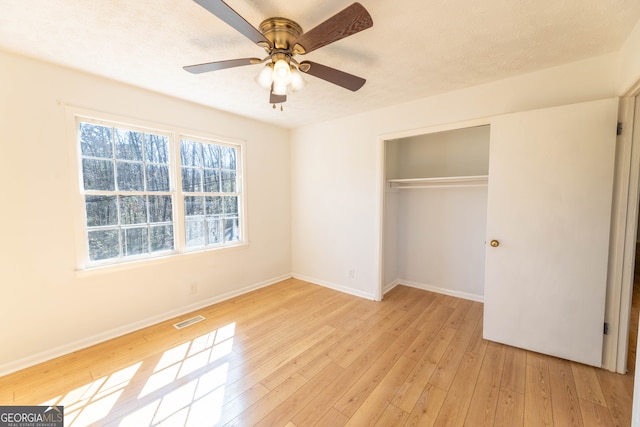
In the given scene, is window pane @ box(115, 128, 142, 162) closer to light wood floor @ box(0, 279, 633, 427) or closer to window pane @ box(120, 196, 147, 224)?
window pane @ box(120, 196, 147, 224)

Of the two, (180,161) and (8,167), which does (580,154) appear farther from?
(8,167)

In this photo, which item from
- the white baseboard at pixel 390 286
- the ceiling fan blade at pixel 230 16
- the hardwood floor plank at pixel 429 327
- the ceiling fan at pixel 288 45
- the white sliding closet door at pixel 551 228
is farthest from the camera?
the white baseboard at pixel 390 286

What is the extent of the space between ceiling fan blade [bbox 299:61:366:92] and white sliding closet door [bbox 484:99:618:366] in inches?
58.7

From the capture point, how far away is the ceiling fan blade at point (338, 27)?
118 centimetres

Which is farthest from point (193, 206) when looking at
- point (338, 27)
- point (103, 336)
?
point (338, 27)

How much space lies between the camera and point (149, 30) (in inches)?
67.2

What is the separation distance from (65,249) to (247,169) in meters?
2.09

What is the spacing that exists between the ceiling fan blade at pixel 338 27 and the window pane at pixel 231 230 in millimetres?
2598

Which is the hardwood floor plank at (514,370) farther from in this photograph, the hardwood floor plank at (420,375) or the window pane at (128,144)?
the window pane at (128,144)

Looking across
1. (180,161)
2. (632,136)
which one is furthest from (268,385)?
(632,136)

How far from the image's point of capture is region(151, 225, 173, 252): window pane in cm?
285

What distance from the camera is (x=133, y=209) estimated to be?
268 centimetres

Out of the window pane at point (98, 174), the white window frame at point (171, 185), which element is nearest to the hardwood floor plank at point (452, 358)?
the white window frame at point (171, 185)

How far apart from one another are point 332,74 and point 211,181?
89.8 inches
